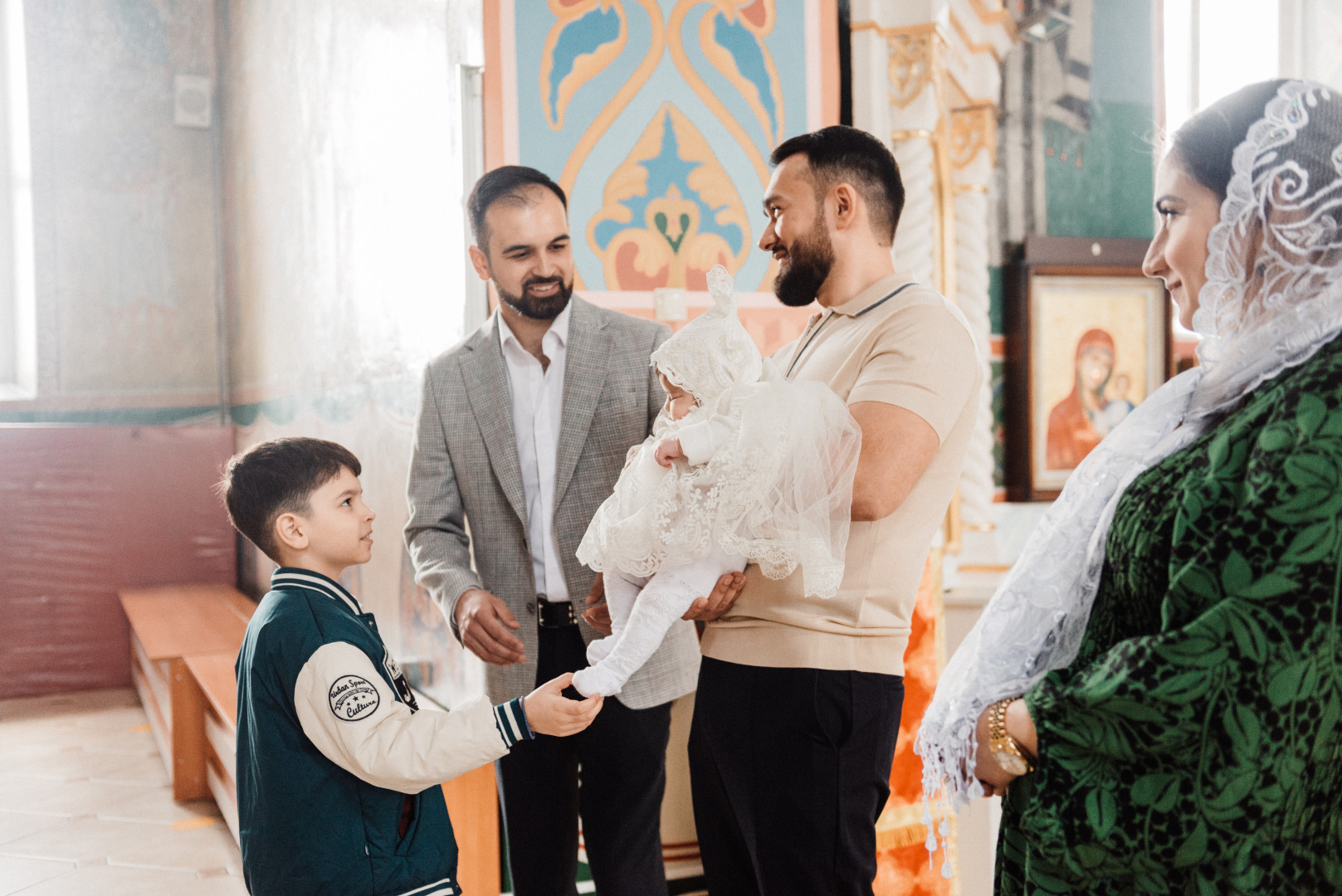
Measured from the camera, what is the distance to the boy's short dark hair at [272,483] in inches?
64.7

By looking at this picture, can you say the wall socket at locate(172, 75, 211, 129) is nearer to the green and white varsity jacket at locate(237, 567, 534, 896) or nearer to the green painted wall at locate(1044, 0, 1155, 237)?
the green painted wall at locate(1044, 0, 1155, 237)

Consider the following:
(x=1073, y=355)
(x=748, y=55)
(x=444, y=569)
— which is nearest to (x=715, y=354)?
(x=444, y=569)

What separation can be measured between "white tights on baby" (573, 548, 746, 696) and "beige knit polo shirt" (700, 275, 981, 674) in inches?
3.6

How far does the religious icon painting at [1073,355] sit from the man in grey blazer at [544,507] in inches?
113

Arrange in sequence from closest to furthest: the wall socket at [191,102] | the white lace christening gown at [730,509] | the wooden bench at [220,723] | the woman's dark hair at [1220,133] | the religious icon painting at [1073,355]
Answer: the woman's dark hair at [1220,133]
the white lace christening gown at [730,509]
the wooden bench at [220,723]
the religious icon painting at [1073,355]
the wall socket at [191,102]

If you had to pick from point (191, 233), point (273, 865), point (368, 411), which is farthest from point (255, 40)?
point (273, 865)

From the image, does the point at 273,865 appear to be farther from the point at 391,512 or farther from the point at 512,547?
the point at 391,512

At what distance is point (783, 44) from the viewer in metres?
2.84

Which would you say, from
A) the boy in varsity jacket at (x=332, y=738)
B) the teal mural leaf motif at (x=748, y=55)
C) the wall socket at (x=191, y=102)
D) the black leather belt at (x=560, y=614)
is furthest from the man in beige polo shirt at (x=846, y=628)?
the wall socket at (x=191, y=102)

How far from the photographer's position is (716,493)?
4.62 ft

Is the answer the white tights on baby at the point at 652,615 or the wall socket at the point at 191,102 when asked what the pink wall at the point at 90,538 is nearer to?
the wall socket at the point at 191,102

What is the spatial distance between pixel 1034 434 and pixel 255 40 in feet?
15.3

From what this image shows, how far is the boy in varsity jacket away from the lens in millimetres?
1495

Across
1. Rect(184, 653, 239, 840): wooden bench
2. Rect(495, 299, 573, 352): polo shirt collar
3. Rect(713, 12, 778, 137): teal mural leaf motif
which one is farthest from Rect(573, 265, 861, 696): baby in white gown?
Rect(184, 653, 239, 840): wooden bench
